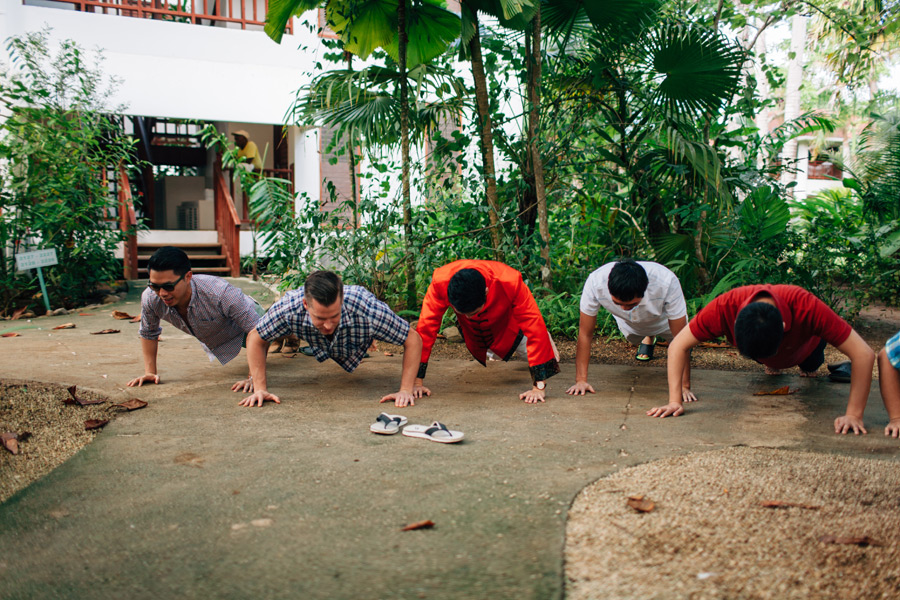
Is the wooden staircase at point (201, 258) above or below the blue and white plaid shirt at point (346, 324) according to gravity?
above

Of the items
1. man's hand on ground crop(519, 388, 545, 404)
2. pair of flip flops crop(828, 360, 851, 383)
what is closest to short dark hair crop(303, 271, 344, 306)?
man's hand on ground crop(519, 388, 545, 404)

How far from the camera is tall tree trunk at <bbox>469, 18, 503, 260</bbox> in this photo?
18.8 ft

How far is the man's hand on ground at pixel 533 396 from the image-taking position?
374cm

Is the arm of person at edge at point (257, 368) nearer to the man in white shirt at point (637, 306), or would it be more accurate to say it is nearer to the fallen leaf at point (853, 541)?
the man in white shirt at point (637, 306)

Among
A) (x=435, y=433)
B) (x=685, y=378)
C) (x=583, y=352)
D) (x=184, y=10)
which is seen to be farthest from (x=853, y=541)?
(x=184, y=10)

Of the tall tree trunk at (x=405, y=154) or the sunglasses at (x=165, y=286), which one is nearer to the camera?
the sunglasses at (x=165, y=286)

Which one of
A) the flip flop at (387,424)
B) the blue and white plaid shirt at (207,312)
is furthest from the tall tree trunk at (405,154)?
the flip flop at (387,424)

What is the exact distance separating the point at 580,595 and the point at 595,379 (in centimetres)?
292

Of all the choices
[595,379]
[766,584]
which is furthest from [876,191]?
[766,584]

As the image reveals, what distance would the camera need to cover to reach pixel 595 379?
4.43 metres

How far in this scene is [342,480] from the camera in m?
2.41

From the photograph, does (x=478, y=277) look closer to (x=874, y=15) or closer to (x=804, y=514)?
(x=804, y=514)

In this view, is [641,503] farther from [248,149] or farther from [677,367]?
[248,149]

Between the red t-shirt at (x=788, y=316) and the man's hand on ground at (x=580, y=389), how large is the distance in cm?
91
